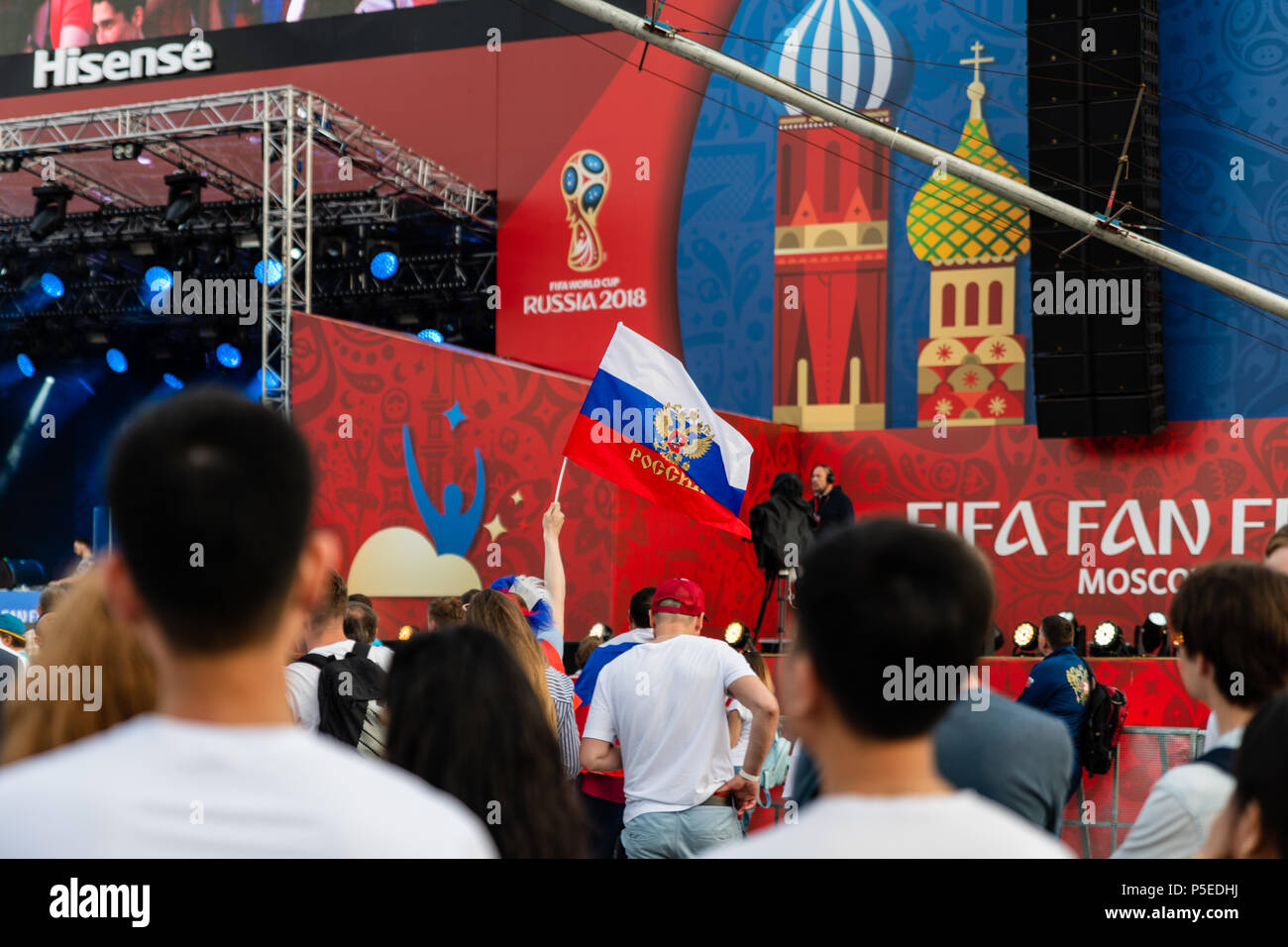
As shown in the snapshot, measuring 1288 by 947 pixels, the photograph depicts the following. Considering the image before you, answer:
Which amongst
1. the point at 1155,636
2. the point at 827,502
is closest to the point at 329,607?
Result: the point at 827,502

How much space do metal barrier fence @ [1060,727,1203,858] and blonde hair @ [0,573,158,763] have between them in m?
6.00

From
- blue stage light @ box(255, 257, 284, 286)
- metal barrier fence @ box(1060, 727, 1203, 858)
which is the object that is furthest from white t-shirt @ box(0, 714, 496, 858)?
blue stage light @ box(255, 257, 284, 286)

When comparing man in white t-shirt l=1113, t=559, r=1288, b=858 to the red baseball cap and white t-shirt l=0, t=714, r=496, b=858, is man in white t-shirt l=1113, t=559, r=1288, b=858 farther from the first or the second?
the red baseball cap

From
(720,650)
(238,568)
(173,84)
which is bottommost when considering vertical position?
(720,650)

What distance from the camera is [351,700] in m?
3.83

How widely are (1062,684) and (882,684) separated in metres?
5.95

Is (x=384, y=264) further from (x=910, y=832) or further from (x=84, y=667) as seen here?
(x=910, y=832)

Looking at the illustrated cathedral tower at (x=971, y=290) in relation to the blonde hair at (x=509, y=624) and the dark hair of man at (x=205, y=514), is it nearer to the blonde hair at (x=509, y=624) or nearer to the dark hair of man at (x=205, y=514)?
the blonde hair at (x=509, y=624)

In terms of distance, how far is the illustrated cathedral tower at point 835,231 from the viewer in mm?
14805

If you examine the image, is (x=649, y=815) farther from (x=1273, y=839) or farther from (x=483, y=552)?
(x=483, y=552)

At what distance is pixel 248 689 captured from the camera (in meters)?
1.32

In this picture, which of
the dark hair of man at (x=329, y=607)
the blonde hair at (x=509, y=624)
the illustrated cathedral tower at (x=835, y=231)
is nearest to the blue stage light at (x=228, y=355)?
the illustrated cathedral tower at (x=835, y=231)
